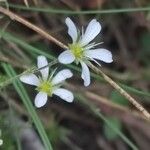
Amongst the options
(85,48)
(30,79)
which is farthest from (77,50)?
(30,79)

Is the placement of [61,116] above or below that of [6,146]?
above

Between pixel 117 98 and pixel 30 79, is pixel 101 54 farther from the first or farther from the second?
pixel 117 98

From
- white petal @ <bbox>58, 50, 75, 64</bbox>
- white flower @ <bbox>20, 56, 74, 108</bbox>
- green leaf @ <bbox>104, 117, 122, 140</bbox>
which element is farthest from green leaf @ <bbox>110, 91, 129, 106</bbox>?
white petal @ <bbox>58, 50, 75, 64</bbox>

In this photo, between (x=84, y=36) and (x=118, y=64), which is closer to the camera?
(x=84, y=36)

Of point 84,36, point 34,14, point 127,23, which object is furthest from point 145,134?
point 84,36

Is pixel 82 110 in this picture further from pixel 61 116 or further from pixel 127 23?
pixel 127 23

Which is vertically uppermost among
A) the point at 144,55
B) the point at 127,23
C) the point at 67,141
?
the point at 127,23
